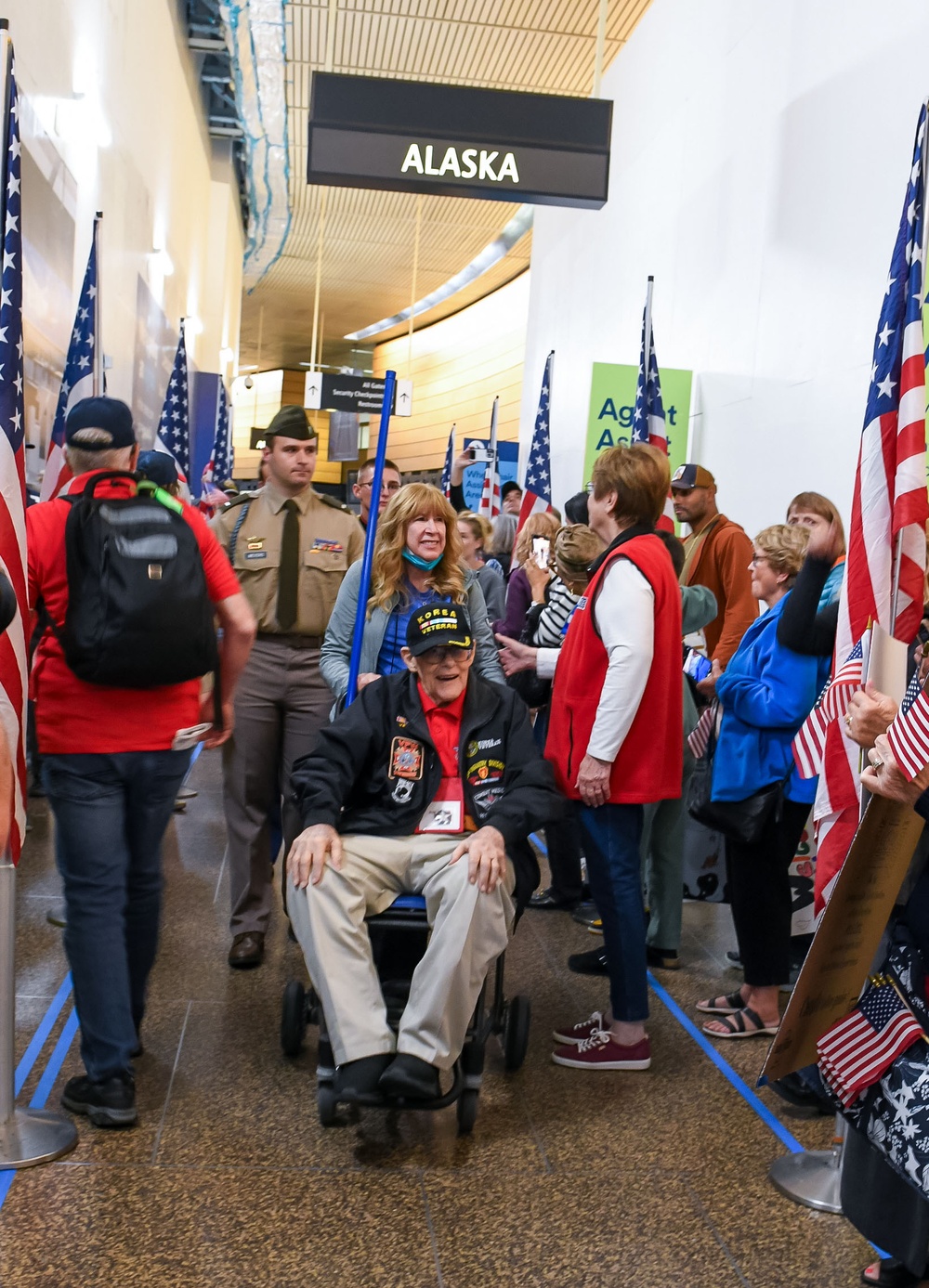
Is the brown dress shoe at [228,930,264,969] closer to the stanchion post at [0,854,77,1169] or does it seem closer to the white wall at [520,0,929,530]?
the stanchion post at [0,854,77,1169]

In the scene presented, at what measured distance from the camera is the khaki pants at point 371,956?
269cm

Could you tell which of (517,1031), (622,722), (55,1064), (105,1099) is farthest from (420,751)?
(55,1064)

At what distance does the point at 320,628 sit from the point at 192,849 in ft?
5.47

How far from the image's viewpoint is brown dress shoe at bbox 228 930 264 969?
150 inches

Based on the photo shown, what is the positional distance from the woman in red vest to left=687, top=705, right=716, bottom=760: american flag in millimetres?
376

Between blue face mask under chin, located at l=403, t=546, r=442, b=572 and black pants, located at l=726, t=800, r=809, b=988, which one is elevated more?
→ blue face mask under chin, located at l=403, t=546, r=442, b=572

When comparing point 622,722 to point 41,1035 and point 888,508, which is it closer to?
point 888,508

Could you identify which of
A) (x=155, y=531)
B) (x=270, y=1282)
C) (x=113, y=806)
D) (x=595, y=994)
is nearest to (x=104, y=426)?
(x=155, y=531)

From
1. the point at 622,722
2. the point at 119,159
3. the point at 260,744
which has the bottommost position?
the point at 260,744

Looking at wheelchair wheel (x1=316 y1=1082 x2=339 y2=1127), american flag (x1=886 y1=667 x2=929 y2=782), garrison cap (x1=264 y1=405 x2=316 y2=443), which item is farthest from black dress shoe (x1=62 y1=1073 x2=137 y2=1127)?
garrison cap (x1=264 y1=405 x2=316 y2=443)

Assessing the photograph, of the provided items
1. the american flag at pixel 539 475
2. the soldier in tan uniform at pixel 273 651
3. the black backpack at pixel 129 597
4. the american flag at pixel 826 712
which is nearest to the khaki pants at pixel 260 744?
the soldier in tan uniform at pixel 273 651

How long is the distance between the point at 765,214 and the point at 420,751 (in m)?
4.63

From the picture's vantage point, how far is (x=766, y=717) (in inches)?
134

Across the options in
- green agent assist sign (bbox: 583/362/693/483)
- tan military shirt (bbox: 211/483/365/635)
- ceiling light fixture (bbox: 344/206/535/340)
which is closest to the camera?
tan military shirt (bbox: 211/483/365/635)
